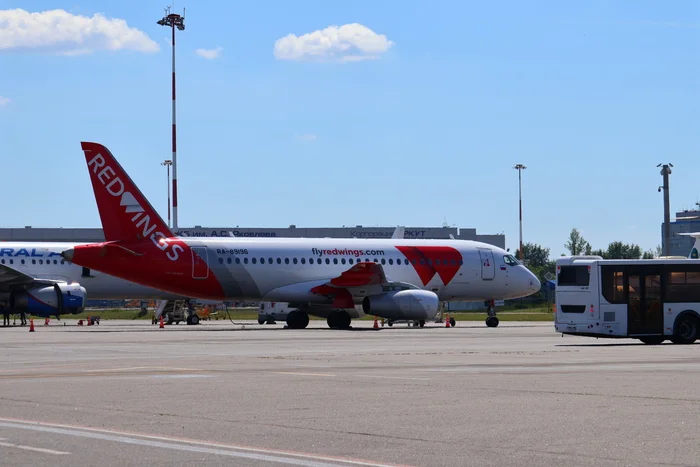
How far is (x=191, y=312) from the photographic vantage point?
60781mm

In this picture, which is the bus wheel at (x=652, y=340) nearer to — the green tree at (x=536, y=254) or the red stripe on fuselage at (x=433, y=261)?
the red stripe on fuselage at (x=433, y=261)

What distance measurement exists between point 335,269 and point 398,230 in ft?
36.8

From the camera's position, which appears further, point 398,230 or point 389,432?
point 398,230

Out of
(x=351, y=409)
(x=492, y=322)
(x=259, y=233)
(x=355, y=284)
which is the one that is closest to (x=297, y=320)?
(x=355, y=284)

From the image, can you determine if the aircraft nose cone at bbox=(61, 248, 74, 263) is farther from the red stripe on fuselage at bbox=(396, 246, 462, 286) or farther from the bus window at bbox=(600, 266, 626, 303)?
the bus window at bbox=(600, 266, 626, 303)

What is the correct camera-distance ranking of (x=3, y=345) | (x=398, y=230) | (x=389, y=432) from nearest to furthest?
(x=389, y=432) < (x=3, y=345) < (x=398, y=230)

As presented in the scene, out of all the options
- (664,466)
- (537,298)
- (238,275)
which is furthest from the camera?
(537,298)

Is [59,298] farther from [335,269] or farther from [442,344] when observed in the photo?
[442,344]

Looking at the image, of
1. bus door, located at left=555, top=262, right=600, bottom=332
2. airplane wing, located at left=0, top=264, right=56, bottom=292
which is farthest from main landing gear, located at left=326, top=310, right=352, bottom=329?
bus door, located at left=555, top=262, right=600, bottom=332

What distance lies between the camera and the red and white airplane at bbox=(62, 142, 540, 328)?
46188 mm

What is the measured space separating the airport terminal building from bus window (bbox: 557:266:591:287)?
2962 inches

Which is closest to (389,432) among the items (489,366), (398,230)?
(489,366)

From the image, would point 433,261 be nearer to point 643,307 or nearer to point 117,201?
point 117,201

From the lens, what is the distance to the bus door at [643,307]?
32125 millimetres
